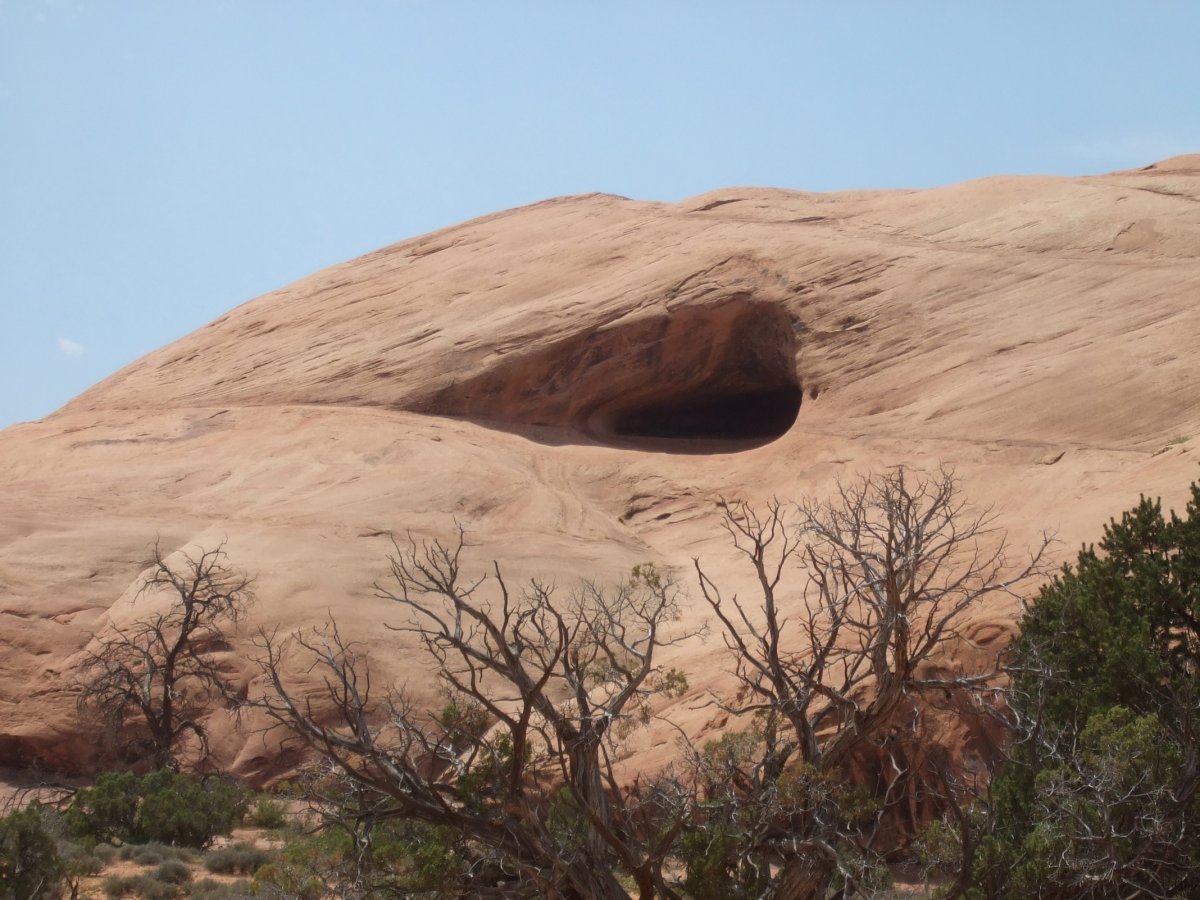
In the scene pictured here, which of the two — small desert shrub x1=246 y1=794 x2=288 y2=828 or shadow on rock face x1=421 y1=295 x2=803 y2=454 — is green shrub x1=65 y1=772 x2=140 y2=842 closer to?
small desert shrub x1=246 y1=794 x2=288 y2=828

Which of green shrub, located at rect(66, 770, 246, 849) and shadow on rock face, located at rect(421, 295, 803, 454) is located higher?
shadow on rock face, located at rect(421, 295, 803, 454)

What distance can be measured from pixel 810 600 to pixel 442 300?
12.6 m

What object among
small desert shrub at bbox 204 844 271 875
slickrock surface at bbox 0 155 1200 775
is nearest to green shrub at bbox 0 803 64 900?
small desert shrub at bbox 204 844 271 875

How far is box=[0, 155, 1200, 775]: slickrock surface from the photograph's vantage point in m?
18.7

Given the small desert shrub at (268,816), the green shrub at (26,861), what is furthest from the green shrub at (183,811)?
the green shrub at (26,861)

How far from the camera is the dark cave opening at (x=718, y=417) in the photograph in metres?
27.3

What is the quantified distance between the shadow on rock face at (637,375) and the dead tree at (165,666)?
789 centimetres

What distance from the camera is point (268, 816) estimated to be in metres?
15.9

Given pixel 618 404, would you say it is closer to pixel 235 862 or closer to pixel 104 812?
pixel 104 812

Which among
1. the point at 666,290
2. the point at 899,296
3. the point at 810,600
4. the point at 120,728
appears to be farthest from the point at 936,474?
the point at 120,728

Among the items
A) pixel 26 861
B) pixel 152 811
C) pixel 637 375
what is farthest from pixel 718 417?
pixel 26 861

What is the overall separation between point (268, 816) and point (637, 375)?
12165mm

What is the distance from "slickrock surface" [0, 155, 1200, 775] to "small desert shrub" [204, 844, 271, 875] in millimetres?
2735

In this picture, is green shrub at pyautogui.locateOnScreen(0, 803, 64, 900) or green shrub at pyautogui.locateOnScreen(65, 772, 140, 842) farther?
green shrub at pyautogui.locateOnScreen(65, 772, 140, 842)
